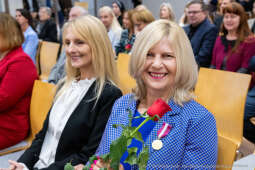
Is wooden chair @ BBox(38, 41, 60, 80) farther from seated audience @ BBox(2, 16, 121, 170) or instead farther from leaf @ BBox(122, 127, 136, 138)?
leaf @ BBox(122, 127, 136, 138)

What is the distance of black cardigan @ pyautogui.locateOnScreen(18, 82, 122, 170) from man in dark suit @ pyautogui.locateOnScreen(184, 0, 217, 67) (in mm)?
1835

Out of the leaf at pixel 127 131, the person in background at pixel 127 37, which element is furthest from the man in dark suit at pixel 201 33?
the leaf at pixel 127 131

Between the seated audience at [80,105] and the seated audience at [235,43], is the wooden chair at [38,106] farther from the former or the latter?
the seated audience at [235,43]

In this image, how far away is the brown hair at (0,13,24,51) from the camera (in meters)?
1.91

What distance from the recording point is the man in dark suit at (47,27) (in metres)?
5.19

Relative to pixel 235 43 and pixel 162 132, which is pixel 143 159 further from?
pixel 235 43

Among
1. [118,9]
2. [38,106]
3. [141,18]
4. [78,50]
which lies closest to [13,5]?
[118,9]

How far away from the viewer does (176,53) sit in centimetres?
99

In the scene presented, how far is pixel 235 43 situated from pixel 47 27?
12.6 feet

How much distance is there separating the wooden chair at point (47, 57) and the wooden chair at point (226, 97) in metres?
2.13

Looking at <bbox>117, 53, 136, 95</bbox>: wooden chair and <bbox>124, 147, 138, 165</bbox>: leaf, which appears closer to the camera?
<bbox>124, 147, 138, 165</bbox>: leaf

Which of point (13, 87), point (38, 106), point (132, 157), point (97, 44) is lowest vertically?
point (38, 106)

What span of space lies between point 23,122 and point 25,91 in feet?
0.75

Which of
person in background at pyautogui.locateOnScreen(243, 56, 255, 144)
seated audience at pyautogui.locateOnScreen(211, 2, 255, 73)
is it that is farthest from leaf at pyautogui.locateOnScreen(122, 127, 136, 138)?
seated audience at pyautogui.locateOnScreen(211, 2, 255, 73)
